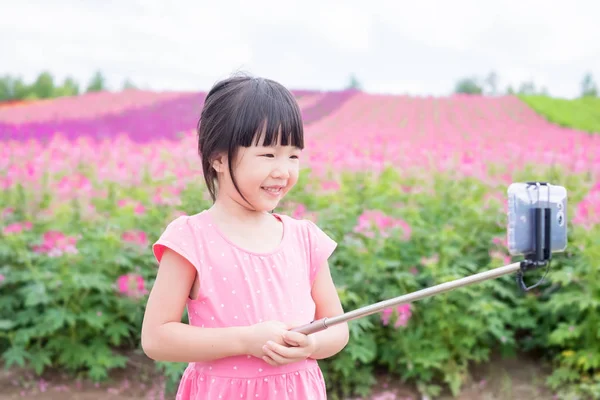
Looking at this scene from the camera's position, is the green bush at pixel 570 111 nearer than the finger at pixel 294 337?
No

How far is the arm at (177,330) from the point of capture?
1350 millimetres

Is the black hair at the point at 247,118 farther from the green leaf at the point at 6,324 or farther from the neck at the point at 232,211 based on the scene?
the green leaf at the point at 6,324

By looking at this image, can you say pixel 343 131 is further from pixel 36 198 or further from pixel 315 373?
pixel 315 373

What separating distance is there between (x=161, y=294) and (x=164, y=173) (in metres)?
3.44

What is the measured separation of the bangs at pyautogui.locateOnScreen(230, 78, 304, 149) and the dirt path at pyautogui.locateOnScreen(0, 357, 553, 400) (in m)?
2.53

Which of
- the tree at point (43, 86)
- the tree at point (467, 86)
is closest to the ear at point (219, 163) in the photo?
the tree at point (43, 86)

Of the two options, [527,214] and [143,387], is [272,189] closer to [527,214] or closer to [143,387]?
[527,214]

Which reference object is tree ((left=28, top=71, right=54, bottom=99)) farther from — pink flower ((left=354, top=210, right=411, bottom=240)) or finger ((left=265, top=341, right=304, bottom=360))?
finger ((left=265, top=341, right=304, bottom=360))

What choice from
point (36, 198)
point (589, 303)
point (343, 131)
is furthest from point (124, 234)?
point (343, 131)

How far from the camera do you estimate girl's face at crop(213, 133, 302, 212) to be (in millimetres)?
1375

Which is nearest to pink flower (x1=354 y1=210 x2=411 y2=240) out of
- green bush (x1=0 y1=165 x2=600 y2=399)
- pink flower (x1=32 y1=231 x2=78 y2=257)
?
green bush (x1=0 y1=165 x2=600 y2=399)

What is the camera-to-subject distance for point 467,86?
4138 cm

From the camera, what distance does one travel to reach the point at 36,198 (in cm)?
438

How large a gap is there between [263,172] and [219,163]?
120 millimetres
